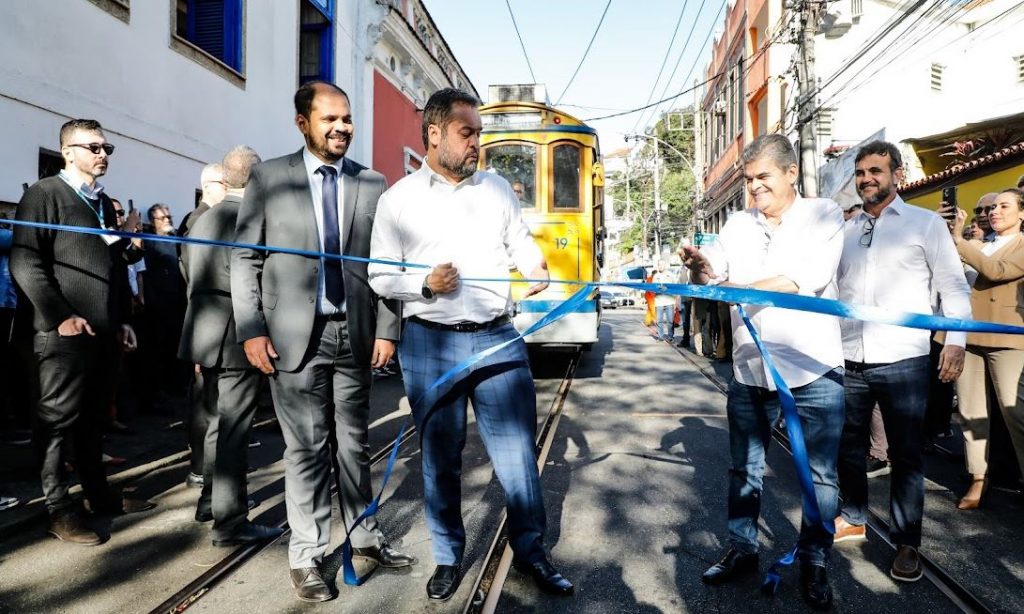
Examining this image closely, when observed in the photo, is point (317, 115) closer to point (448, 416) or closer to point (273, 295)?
point (273, 295)

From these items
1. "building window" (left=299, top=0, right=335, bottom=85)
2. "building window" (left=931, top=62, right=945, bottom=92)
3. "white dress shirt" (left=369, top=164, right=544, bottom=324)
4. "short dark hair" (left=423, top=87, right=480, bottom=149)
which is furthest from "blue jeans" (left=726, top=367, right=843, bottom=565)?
"building window" (left=931, top=62, right=945, bottom=92)

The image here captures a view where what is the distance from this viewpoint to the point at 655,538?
351 cm

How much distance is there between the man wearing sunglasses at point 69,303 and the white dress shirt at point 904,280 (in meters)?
3.72

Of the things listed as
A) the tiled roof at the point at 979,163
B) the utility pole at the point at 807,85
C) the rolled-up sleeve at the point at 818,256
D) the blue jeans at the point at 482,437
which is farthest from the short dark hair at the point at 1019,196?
the utility pole at the point at 807,85

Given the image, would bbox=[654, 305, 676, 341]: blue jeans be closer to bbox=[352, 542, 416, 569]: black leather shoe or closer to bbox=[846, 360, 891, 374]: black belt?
bbox=[846, 360, 891, 374]: black belt

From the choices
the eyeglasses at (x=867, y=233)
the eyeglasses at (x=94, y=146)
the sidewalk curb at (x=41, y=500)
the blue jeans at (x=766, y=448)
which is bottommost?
the sidewalk curb at (x=41, y=500)

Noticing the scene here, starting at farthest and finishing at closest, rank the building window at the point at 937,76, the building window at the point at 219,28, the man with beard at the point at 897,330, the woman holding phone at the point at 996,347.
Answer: the building window at the point at 937,76 < the building window at the point at 219,28 < the woman holding phone at the point at 996,347 < the man with beard at the point at 897,330

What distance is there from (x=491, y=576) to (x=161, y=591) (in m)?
1.36

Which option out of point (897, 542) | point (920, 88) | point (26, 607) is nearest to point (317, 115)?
point (26, 607)

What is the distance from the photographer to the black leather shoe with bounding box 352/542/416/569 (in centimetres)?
314

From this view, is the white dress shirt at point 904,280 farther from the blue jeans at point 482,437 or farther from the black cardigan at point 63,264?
the black cardigan at point 63,264

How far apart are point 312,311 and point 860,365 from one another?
2.54 metres

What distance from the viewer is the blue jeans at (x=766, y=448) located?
2869 mm

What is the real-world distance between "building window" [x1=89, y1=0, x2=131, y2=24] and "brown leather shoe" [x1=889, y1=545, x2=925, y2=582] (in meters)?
8.57
